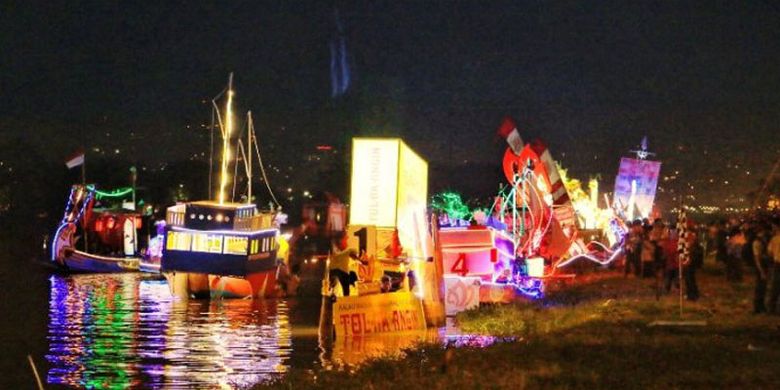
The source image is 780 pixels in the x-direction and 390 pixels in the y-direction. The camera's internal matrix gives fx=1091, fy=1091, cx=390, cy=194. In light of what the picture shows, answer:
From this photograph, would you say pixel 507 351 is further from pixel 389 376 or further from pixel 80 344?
pixel 80 344

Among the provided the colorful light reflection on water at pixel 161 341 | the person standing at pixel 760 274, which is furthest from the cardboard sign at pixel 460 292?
the person standing at pixel 760 274

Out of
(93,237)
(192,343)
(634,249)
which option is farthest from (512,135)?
(93,237)

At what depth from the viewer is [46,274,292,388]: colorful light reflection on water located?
16562mm

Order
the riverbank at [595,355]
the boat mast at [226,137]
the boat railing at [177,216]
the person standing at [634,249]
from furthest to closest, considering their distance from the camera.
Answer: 1. the boat mast at [226,137]
2. the boat railing at [177,216]
3. the person standing at [634,249]
4. the riverbank at [595,355]

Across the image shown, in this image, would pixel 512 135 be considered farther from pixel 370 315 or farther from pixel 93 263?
pixel 93 263

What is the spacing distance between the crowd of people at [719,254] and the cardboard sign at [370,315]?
566cm

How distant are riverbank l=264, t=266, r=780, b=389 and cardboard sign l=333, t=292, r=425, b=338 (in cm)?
140

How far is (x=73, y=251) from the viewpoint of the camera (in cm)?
5219

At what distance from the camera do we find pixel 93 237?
58625 millimetres

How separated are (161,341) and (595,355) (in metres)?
10.0

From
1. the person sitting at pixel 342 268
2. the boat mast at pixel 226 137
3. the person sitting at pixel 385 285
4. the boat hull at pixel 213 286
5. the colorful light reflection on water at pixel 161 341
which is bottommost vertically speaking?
the colorful light reflection on water at pixel 161 341

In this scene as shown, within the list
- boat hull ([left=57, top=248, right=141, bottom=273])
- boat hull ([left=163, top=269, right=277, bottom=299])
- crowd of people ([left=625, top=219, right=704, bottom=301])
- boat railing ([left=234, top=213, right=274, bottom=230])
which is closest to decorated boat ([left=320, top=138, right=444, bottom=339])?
crowd of people ([left=625, top=219, right=704, bottom=301])

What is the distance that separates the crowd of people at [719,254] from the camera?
2194 centimetres

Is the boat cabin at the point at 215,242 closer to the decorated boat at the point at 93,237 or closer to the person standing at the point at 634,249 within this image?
the person standing at the point at 634,249
